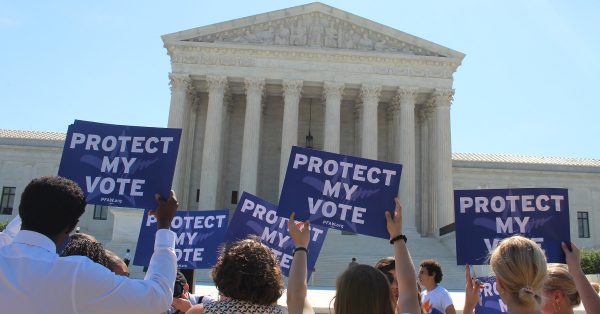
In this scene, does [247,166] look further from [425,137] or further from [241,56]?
[425,137]

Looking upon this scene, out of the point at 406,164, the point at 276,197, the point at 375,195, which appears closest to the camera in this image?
the point at 375,195

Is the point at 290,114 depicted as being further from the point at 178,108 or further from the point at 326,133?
the point at 178,108

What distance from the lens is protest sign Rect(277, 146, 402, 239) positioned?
6949 millimetres

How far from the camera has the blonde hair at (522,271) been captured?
358cm

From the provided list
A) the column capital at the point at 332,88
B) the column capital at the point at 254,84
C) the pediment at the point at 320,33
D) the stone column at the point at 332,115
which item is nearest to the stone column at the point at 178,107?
the pediment at the point at 320,33

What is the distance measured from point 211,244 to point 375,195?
4077 millimetres

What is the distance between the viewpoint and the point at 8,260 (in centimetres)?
300

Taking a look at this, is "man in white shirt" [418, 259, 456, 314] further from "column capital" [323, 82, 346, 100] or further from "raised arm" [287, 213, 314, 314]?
"column capital" [323, 82, 346, 100]

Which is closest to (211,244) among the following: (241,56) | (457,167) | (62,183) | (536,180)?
(62,183)

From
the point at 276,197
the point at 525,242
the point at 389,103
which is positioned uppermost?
the point at 389,103

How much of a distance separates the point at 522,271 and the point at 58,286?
2729 mm

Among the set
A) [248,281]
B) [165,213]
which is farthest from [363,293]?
[165,213]

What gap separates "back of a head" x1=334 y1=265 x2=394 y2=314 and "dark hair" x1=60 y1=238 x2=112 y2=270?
2.10m

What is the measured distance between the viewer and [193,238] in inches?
397
